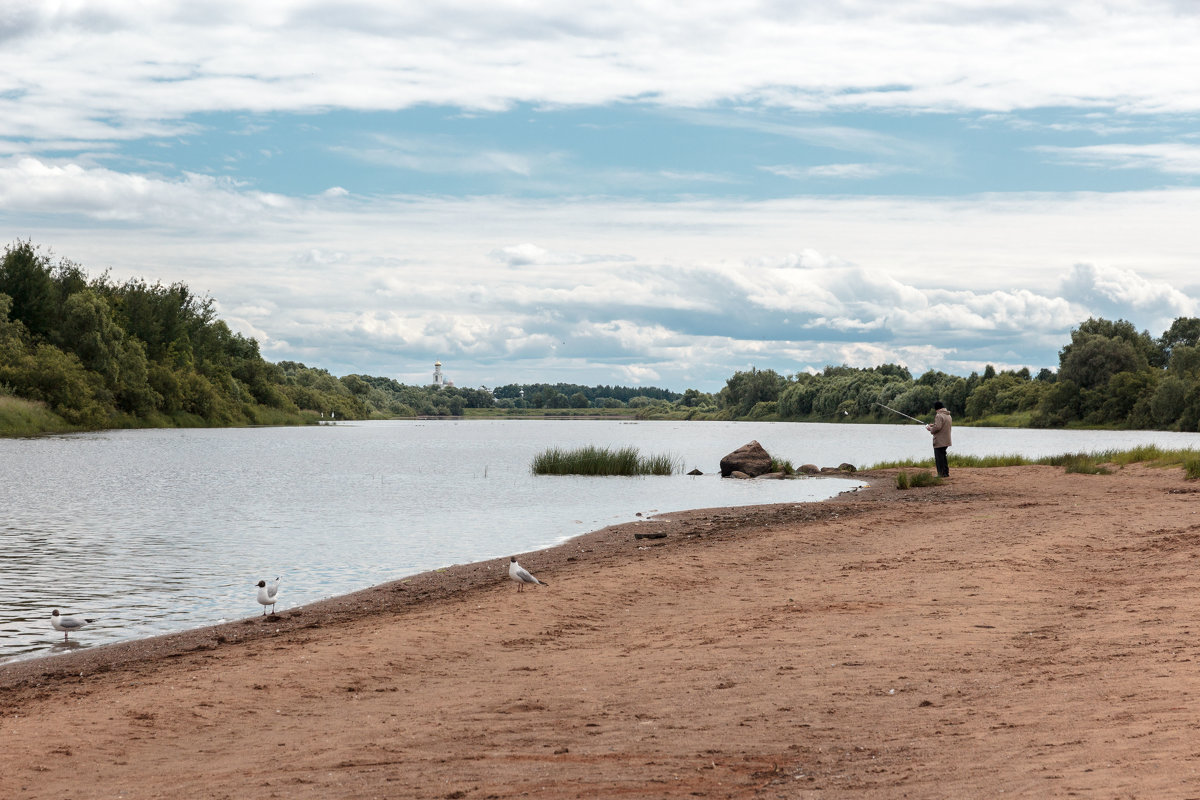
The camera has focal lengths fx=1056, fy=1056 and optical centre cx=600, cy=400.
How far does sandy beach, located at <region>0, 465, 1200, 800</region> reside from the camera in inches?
256

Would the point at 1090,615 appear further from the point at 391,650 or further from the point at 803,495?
the point at 803,495

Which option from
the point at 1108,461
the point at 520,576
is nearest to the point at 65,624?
the point at 520,576

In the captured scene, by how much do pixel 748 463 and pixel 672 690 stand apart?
38.2 meters

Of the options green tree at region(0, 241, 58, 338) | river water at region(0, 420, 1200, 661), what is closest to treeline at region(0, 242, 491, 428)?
green tree at region(0, 241, 58, 338)

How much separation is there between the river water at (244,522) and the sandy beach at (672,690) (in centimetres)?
250

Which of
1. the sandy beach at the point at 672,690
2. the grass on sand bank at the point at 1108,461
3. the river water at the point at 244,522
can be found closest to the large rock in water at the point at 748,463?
the river water at the point at 244,522

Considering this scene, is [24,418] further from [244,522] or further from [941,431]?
[941,431]

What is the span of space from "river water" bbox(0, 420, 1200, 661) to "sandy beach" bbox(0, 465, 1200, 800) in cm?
250

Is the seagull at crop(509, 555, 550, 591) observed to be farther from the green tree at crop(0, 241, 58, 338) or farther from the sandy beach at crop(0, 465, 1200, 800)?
the green tree at crop(0, 241, 58, 338)

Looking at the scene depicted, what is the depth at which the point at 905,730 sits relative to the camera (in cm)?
731

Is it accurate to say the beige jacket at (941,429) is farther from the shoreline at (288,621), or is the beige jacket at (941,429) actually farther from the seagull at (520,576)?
the seagull at (520,576)

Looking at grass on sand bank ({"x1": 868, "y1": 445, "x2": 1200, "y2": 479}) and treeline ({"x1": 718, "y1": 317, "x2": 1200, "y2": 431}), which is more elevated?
treeline ({"x1": 718, "y1": 317, "x2": 1200, "y2": 431})

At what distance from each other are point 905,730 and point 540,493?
3169 centimetres

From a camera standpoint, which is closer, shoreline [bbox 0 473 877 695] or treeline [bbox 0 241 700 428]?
shoreline [bbox 0 473 877 695]
